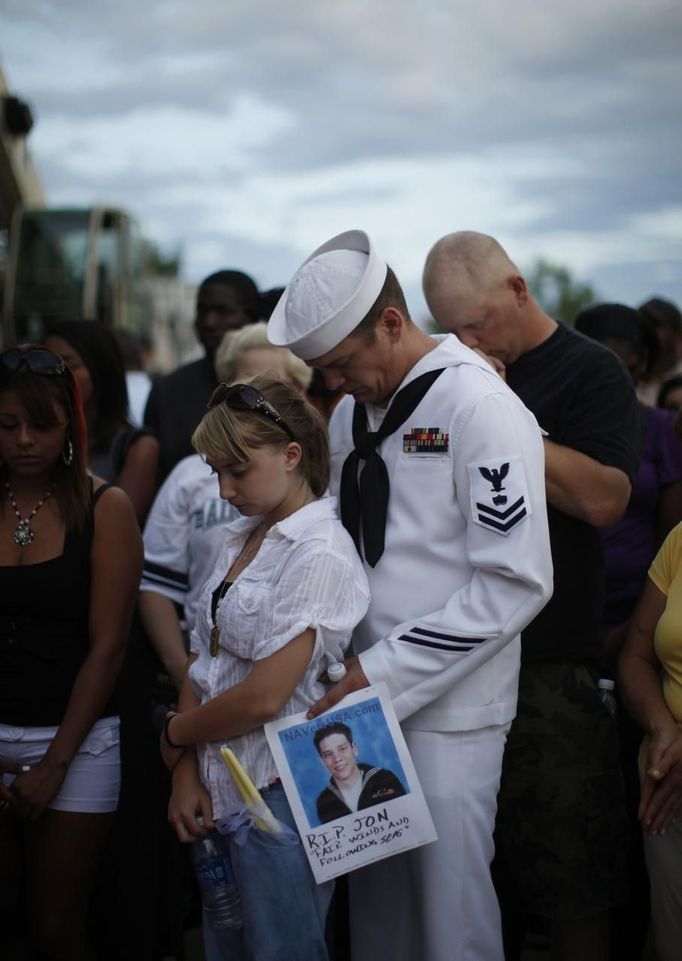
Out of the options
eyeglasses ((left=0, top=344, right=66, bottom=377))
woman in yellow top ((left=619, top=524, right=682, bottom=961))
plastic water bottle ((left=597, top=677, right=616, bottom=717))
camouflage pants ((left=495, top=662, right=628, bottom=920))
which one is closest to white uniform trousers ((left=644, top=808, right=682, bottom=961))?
woman in yellow top ((left=619, top=524, right=682, bottom=961))

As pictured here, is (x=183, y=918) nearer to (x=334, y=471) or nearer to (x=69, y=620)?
(x=69, y=620)

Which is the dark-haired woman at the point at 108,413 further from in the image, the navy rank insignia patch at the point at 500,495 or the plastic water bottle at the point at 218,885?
the navy rank insignia patch at the point at 500,495

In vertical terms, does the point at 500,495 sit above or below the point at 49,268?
below

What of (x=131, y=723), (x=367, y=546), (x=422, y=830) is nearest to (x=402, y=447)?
(x=367, y=546)

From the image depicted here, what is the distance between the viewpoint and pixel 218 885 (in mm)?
2498

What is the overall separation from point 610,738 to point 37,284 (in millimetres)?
16622

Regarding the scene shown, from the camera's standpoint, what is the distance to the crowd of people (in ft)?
7.91

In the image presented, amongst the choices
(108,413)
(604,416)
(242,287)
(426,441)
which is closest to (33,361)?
(108,413)

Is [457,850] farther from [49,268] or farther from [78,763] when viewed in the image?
[49,268]

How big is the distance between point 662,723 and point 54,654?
5.53 ft

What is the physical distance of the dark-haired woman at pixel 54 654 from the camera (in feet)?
9.55

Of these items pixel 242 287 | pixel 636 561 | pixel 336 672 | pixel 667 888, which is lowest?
pixel 667 888

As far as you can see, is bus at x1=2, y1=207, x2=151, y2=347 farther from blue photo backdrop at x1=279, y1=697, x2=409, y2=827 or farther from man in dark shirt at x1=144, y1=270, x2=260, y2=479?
blue photo backdrop at x1=279, y1=697, x2=409, y2=827

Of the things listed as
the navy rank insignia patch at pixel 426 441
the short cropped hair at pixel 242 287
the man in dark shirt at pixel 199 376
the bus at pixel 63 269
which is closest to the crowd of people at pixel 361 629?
the navy rank insignia patch at pixel 426 441
